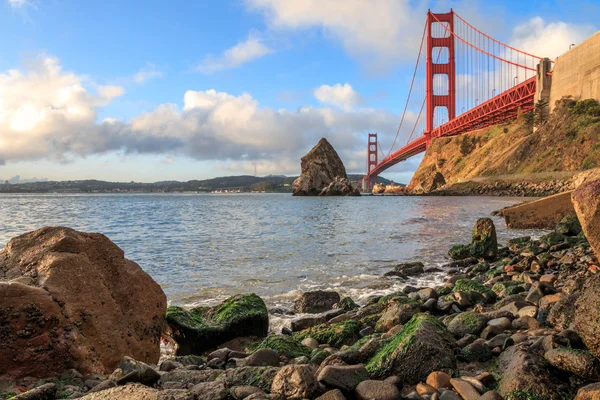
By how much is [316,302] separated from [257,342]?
1.83 m

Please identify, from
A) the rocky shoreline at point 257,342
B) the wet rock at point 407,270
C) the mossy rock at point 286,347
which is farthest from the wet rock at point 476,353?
the wet rock at point 407,270

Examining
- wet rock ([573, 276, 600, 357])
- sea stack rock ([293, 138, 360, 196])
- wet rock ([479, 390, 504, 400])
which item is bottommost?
wet rock ([479, 390, 504, 400])

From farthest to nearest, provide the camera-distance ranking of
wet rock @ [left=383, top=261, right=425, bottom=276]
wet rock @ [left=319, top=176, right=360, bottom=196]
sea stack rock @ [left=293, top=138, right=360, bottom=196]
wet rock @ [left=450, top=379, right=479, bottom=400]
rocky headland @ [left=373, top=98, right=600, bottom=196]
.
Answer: sea stack rock @ [left=293, top=138, right=360, bottom=196], wet rock @ [left=319, top=176, right=360, bottom=196], rocky headland @ [left=373, top=98, right=600, bottom=196], wet rock @ [left=383, top=261, right=425, bottom=276], wet rock @ [left=450, top=379, right=479, bottom=400]

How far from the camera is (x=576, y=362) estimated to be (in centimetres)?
259

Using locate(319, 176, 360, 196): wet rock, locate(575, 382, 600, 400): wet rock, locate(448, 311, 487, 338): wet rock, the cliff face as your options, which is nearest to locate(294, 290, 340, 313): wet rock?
locate(448, 311, 487, 338): wet rock

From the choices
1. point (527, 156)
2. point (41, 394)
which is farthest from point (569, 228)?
point (527, 156)

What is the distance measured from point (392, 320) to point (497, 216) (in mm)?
18623

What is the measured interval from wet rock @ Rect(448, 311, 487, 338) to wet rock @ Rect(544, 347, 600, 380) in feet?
4.00

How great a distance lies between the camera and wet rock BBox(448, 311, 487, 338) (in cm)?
394

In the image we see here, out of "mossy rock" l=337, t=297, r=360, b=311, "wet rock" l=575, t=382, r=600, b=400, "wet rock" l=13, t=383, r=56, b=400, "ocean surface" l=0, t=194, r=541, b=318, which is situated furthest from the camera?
"ocean surface" l=0, t=194, r=541, b=318

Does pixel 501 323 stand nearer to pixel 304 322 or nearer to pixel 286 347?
pixel 286 347

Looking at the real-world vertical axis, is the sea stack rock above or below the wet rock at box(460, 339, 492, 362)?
above

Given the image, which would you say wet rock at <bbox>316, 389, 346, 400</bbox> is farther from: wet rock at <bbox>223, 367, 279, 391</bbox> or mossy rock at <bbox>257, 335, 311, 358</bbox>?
mossy rock at <bbox>257, 335, 311, 358</bbox>

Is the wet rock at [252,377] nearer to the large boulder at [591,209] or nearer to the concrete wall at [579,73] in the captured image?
the large boulder at [591,209]
